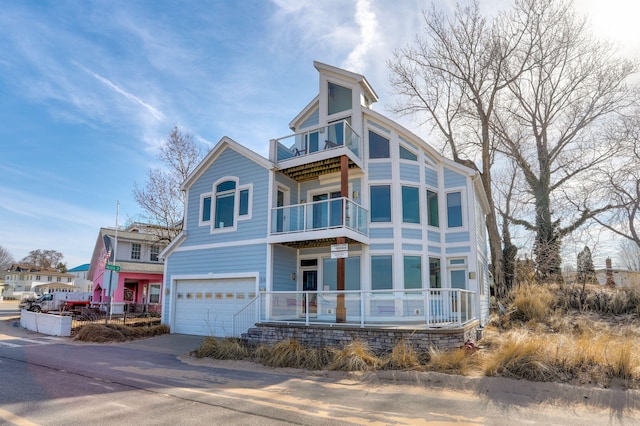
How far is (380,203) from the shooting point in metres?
15.6

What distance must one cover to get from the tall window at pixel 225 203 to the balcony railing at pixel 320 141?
2.57 meters

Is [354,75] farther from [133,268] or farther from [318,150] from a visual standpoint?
[133,268]

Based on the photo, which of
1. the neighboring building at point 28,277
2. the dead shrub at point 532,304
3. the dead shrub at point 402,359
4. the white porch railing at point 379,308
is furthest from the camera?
the neighboring building at point 28,277

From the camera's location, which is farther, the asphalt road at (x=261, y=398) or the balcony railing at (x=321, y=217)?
the balcony railing at (x=321, y=217)

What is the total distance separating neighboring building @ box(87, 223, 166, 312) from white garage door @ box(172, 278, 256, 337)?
10.6 metres

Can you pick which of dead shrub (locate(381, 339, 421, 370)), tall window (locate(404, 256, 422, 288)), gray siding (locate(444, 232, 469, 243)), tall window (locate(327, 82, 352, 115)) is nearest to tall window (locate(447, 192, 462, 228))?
gray siding (locate(444, 232, 469, 243))

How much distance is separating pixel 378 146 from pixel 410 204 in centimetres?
269

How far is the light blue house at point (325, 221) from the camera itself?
14664 millimetres

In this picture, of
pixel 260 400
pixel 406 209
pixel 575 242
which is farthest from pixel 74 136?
pixel 575 242

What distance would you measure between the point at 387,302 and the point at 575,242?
1441 centimetres

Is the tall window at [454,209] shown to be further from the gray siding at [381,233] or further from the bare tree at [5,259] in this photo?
the bare tree at [5,259]

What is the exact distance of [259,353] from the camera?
11.2 m

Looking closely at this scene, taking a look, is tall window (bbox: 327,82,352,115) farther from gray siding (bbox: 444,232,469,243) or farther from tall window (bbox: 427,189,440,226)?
gray siding (bbox: 444,232,469,243)

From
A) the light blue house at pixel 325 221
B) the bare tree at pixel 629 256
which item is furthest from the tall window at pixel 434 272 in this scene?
the bare tree at pixel 629 256
